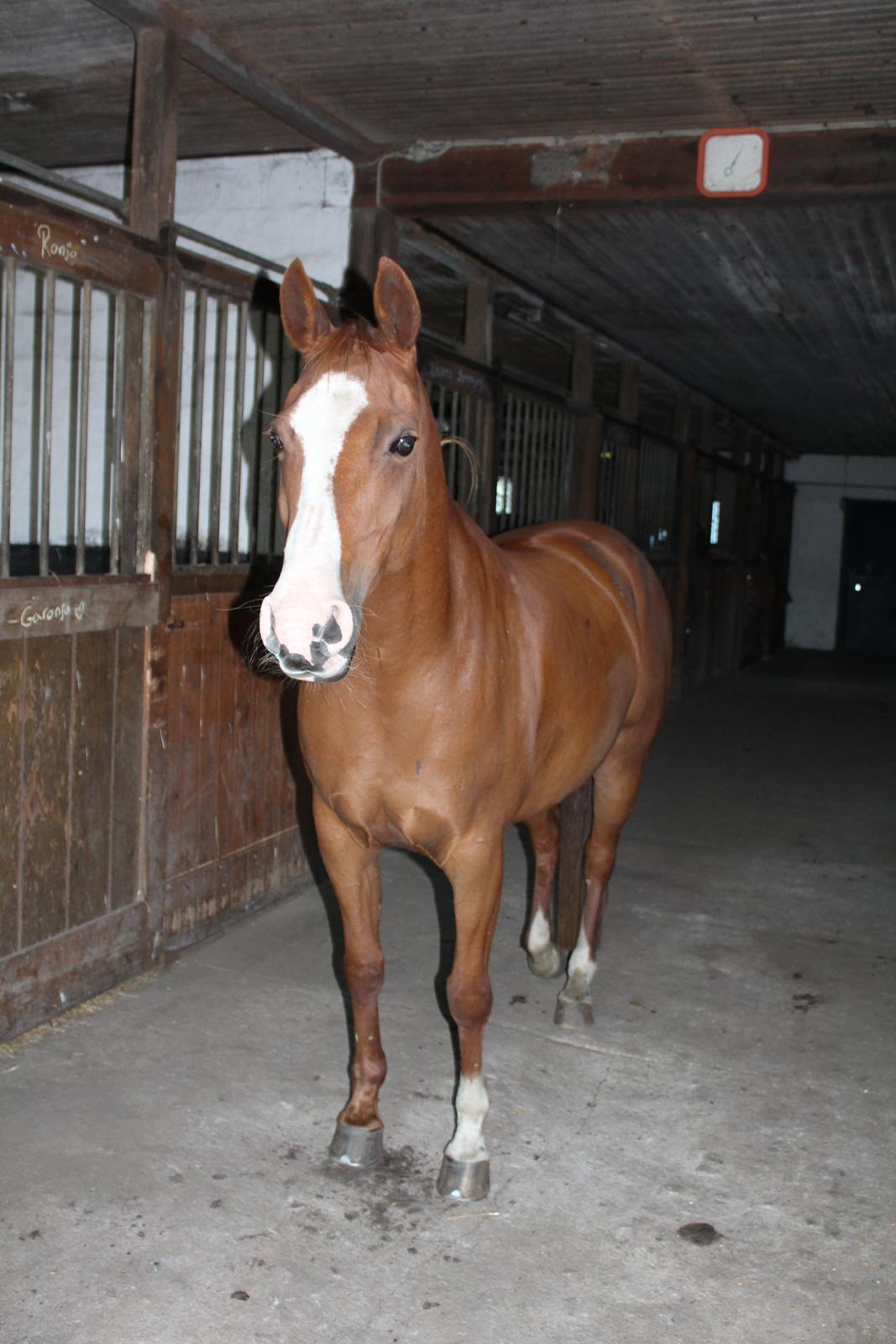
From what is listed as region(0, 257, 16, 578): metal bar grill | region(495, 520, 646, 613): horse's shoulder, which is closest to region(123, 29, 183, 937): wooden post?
region(0, 257, 16, 578): metal bar grill

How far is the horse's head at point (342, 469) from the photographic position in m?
1.62

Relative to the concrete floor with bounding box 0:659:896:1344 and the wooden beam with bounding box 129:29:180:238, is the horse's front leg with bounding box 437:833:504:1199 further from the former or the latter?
the wooden beam with bounding box 129:29:180:238

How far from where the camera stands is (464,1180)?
2.18 m

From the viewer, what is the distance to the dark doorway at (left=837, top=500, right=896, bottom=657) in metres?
14.9

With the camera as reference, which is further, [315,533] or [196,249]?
[196,249]

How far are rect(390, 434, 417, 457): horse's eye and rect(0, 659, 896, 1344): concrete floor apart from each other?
4.64 feet

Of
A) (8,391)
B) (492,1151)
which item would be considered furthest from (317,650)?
(8,391)

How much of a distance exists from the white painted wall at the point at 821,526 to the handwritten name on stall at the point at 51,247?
1348cm

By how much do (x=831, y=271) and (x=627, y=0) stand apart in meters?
3.13

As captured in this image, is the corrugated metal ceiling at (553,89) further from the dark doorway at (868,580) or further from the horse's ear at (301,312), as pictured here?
the dark doorway at (868,580)

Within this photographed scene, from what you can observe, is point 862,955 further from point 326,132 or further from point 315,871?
point 326,132

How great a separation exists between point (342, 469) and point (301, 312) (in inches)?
16.6

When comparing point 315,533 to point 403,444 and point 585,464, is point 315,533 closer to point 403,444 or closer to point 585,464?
point 403,444

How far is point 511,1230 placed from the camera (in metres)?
2.09
